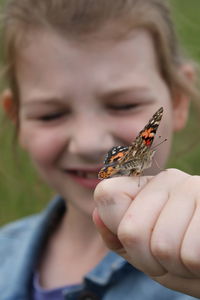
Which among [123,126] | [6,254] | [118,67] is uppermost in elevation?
[118,67]

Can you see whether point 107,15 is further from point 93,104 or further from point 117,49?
point 93,104

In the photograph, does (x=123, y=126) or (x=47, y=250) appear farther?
→ (x=47, y=250)

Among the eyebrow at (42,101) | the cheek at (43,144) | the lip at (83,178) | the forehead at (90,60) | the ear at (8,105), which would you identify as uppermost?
the forehead at (90,60)

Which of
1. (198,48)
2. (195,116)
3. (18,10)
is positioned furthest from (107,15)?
(198,48)

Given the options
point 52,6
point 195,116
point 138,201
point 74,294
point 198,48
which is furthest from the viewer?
point 198,48

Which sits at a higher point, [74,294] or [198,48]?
[198,48]

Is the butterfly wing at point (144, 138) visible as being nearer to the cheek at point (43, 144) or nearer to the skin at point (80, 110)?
the skin at point (80, 110)

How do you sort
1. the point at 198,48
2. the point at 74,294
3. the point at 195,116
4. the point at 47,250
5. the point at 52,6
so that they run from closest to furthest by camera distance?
the point at 74,294
the point at 52,6
the point at 47,250
the point at 195,116
the point at 198,48

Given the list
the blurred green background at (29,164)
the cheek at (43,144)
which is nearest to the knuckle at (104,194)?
the cheek at (43,144)
